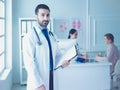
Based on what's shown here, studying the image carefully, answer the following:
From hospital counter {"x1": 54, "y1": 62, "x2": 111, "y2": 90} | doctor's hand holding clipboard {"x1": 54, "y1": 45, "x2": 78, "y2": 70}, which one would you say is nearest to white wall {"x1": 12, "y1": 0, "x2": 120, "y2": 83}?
hospital counter {"x1": 54, "y1": 62, "x2": 111, "y2": 90}

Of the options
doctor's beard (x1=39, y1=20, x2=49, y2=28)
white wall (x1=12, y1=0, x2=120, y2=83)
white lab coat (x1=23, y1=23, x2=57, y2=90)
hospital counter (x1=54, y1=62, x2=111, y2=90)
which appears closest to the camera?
white lab coat (x1=23, y1=23, x2=57, y2=90)

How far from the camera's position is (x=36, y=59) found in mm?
2197

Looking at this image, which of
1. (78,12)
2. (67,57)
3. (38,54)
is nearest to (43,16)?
(38,54)

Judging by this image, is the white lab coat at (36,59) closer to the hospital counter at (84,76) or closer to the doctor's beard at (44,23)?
the doctor's beard at (44,23)

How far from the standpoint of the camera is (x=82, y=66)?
401cm

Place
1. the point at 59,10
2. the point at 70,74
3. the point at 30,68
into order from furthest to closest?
the point at 59,10 < the point at 70,74 < the point at 30,68

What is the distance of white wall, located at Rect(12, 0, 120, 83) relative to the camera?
5820mm

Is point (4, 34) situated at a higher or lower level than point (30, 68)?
higher

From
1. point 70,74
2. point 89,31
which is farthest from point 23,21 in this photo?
point 70,74

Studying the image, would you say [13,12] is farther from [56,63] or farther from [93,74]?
[56,63]

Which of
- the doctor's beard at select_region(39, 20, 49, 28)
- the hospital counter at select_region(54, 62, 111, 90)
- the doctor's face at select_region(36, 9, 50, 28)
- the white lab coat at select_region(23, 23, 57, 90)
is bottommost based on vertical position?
the hospital counter at select_region(54, 62, 111, 90)

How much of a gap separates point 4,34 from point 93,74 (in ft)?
7.07

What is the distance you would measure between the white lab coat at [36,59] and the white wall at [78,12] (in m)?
3.68

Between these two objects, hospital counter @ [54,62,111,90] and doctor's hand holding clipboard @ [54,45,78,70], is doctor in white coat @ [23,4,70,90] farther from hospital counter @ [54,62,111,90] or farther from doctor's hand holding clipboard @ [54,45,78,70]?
hospital counter @ [54,62,111,90]
